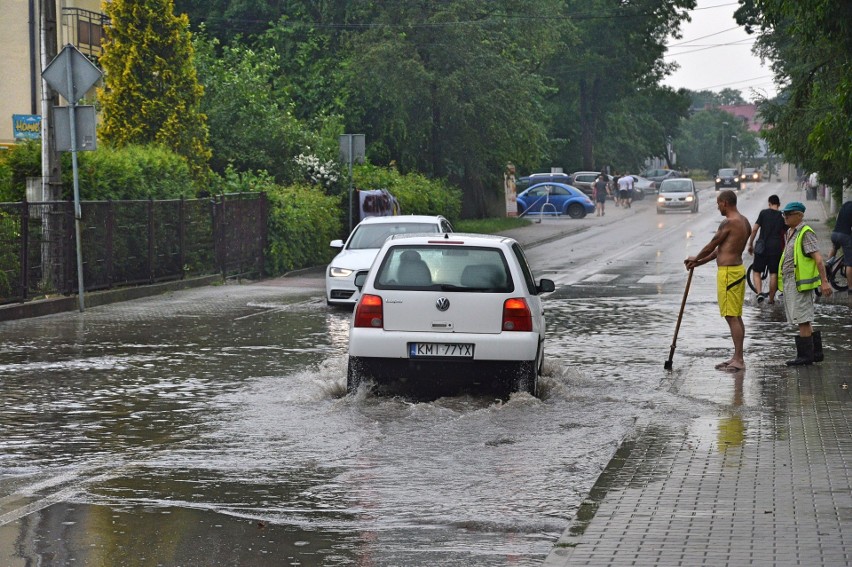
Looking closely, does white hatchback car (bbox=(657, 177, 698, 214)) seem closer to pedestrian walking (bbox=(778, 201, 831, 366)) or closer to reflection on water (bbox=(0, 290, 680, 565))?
reflection on water (bbox=(0, 290, 680, 565))

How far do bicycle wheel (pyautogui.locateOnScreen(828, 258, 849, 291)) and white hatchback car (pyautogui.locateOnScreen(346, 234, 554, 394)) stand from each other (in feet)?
42.0

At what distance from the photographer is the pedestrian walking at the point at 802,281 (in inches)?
538

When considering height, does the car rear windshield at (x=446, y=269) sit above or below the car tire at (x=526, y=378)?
above

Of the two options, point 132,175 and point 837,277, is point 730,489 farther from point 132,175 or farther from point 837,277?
point 132,175

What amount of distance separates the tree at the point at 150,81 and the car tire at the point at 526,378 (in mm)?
18637

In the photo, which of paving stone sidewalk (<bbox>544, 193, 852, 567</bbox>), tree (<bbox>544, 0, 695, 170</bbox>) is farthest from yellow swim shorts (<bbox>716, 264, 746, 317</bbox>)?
tree (<bbox>544, 0, 695, 170</bbox>)

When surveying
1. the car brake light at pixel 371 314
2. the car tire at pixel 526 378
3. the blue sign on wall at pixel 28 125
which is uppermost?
the blue sign on wall at pixel 28 125

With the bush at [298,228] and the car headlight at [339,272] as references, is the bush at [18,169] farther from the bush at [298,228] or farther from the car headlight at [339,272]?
the bush at [298,228]

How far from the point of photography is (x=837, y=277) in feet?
78.9

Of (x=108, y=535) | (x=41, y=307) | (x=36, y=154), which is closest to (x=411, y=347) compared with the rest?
(x=108, y=535)

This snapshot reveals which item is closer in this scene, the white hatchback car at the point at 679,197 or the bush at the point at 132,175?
the bush at the point at 132,175

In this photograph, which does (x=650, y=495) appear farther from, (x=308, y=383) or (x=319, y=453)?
(x=308, y=383)

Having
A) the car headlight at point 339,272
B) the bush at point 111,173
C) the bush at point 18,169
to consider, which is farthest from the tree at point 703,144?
the car headlight at point 339,272

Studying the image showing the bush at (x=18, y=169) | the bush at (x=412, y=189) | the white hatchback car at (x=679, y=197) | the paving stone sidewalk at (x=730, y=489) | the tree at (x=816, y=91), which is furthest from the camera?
the white hatchback car at (x=679, y=197)
